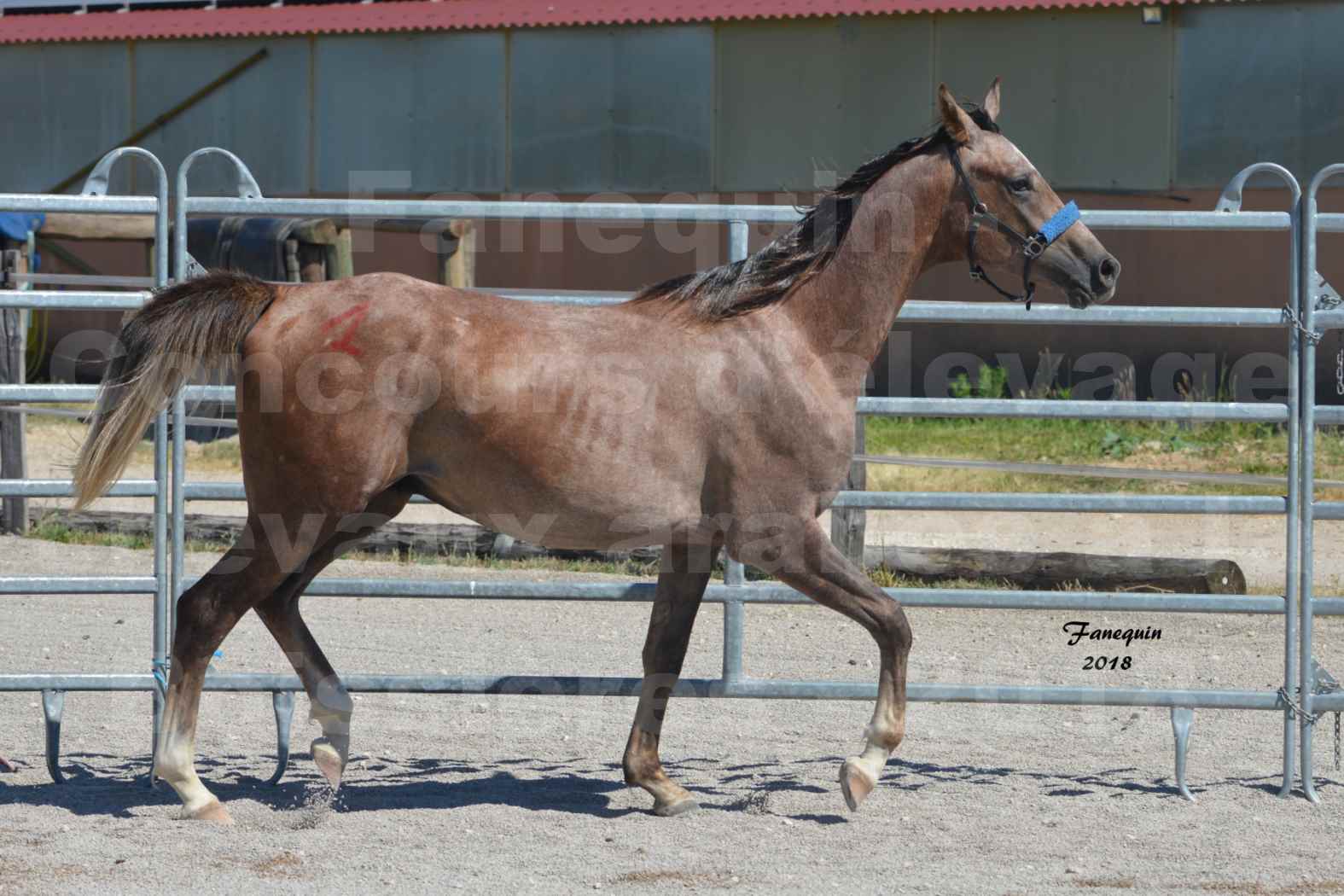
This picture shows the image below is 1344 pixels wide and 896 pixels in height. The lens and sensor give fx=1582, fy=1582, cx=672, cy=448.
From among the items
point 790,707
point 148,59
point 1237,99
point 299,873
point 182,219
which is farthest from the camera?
point 148,59

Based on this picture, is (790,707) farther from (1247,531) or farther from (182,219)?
(1247,531)

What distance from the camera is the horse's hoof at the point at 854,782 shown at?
4582mm

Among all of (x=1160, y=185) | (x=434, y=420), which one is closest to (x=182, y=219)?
(x=434, y=420)

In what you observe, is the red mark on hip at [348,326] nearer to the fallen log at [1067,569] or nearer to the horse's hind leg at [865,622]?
the horse's hind leg at [865,622]

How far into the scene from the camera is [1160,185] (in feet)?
47.0

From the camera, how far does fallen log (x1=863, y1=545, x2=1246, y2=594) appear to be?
798 centimetres

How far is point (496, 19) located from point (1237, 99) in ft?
23.6

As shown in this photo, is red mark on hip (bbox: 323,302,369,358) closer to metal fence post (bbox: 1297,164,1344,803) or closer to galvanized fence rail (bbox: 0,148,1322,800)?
galvanized fence rail (bbox: 0,148,1322,800)

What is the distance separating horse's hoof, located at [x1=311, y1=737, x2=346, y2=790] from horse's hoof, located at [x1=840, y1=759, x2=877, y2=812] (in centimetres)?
154

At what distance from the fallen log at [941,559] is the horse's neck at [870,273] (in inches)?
110

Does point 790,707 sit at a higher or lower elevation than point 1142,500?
lower

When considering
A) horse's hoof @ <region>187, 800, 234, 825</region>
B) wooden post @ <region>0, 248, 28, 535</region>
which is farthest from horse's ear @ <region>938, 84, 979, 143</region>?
wooden post @ <region>0, 248, 28, 535</region>

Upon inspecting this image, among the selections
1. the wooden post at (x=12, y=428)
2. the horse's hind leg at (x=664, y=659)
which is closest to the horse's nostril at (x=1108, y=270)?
the horse's hind leg at (x=664, y=659)

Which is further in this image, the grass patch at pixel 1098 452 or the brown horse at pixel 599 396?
the grass patch at pixel 1098 452
